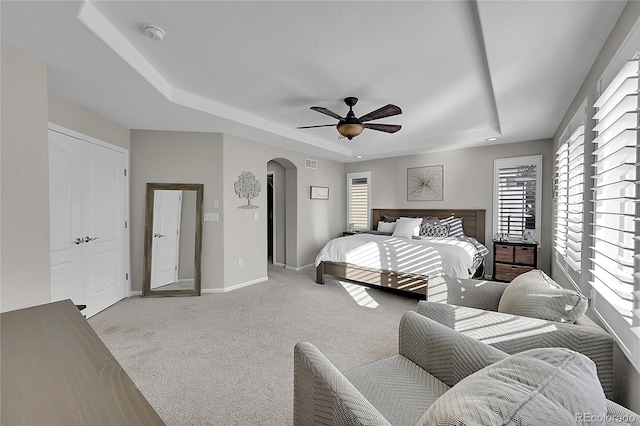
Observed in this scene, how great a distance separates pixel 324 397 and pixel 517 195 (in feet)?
17.1

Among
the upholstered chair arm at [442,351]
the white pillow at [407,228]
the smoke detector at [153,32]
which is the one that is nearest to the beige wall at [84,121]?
the smoke detector at [153,32]

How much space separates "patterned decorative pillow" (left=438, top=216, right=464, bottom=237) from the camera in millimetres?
5199

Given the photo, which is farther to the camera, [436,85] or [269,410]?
[436,85]

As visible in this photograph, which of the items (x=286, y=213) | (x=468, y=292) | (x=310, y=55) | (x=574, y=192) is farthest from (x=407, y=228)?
(x=310, y=55)

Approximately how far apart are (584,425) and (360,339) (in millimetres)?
2349

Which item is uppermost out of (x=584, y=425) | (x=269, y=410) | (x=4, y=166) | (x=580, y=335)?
(x=4, y=166)

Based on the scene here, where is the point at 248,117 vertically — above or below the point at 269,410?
above

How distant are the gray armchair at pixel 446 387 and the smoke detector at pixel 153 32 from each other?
7.67 ft

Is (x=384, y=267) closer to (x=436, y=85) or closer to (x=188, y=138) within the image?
(x=436, y=85)

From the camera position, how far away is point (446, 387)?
4.63ft

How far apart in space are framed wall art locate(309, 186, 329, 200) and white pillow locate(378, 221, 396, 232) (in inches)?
53.9

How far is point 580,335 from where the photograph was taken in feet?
4.56

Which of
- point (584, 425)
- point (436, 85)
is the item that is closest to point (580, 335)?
point (584, 425)

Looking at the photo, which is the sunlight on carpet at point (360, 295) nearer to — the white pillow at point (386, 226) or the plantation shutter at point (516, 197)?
the white pillow at point (386, 226)
